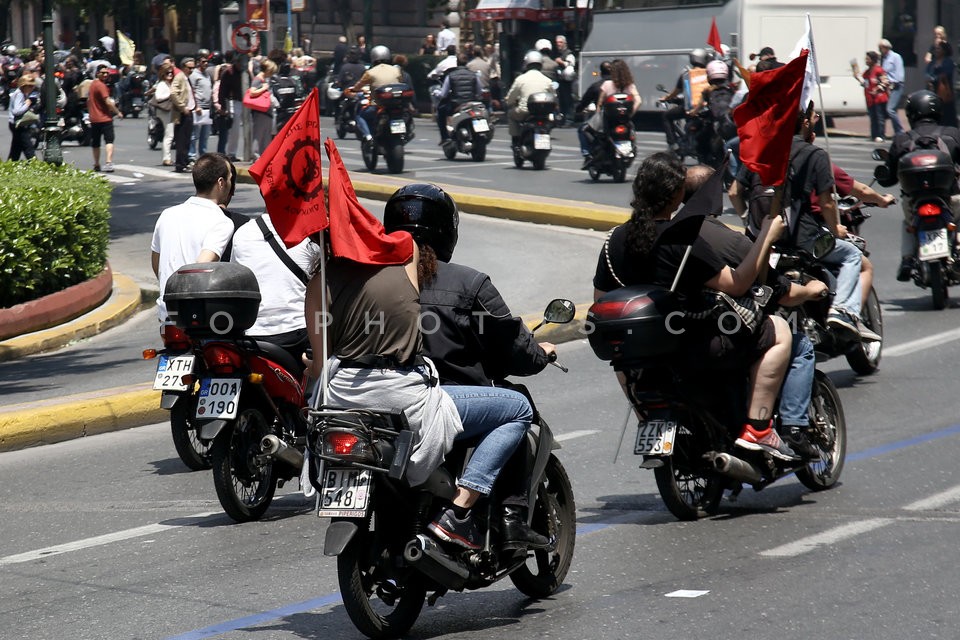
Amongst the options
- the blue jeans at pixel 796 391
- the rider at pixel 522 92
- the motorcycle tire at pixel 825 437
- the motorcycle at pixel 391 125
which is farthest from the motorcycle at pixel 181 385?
the rider at pixel 522 92

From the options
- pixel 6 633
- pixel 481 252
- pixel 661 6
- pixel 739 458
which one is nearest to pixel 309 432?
pixel 6 633

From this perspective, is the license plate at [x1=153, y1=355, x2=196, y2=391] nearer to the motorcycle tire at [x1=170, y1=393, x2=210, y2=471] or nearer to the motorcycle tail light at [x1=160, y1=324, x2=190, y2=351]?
the motorcycle tail light at [x1=160, y1=324, x2=190, y2=351]

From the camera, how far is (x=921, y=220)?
1142 cm

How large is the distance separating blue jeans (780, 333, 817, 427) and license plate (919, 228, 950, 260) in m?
5.17

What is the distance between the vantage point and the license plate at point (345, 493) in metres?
4.62

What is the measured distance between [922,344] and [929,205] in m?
1.32

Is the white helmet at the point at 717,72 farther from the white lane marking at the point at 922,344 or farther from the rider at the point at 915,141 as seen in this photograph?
the white lane marking at the point at 922,344

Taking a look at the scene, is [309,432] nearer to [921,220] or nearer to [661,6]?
[921,220]

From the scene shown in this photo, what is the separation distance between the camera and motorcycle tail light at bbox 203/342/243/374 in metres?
6.86

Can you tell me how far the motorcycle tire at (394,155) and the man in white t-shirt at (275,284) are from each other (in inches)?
585

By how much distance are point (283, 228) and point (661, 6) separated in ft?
83.9

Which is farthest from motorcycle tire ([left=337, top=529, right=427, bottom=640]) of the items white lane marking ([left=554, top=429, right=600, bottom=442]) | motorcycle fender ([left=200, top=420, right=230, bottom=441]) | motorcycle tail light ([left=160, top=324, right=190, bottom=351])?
white lane marking ([left=554, top=429, right=600, bottom=442])

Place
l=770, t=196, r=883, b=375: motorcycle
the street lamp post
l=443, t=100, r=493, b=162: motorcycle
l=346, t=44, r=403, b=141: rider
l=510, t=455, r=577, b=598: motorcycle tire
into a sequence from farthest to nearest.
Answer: l=443, t=100, r=493, b=162: motorcycle → l=346, t=44, r=403, b=141: rider → the street lamp post → l=770, t=196, r=883, b=375: motorcycle → l=510, t=455, r=577, b=598: motorcycle tire

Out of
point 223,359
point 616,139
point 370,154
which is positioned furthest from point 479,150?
point 223,359
